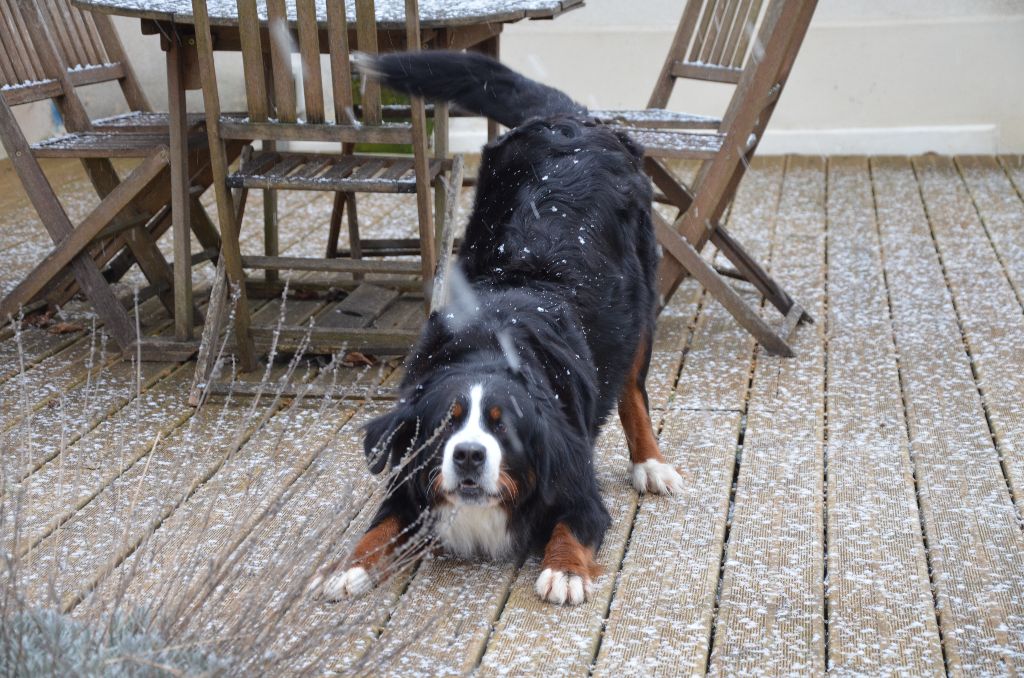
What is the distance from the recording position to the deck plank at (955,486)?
2115 millimetres

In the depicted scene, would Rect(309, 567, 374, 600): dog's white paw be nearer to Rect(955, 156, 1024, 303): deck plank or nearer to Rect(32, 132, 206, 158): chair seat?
Rect(32, 132, 206, 158): chair seat

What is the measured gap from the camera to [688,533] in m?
2.54

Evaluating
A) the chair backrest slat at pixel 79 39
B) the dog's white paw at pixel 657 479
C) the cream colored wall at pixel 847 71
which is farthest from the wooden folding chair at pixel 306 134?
the cream colored wall at pixel 847 71

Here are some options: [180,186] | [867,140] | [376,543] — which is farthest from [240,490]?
[867,140]

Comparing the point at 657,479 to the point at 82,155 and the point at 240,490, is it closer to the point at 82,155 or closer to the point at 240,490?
the point at 240,490

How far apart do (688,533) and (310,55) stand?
160 cm

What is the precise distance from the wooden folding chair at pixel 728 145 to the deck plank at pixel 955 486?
44cm

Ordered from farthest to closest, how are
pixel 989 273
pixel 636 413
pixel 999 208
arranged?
pixel 999 208 → pixel 989 273 → pixel 636 413

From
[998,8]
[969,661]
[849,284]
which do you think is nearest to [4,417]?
[969,661]

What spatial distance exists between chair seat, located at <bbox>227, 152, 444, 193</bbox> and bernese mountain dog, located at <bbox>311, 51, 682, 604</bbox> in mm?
293

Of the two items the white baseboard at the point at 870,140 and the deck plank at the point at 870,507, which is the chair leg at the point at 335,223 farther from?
the white baseboard at the point at 870,140

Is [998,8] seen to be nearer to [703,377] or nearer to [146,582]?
[703,377]

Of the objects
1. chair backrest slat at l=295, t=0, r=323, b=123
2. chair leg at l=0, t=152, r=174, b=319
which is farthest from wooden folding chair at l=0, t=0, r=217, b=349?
chair backrest slat at l=295, t=0, r=323, b=123

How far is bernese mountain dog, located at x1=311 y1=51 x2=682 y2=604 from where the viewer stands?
88.2 inches
